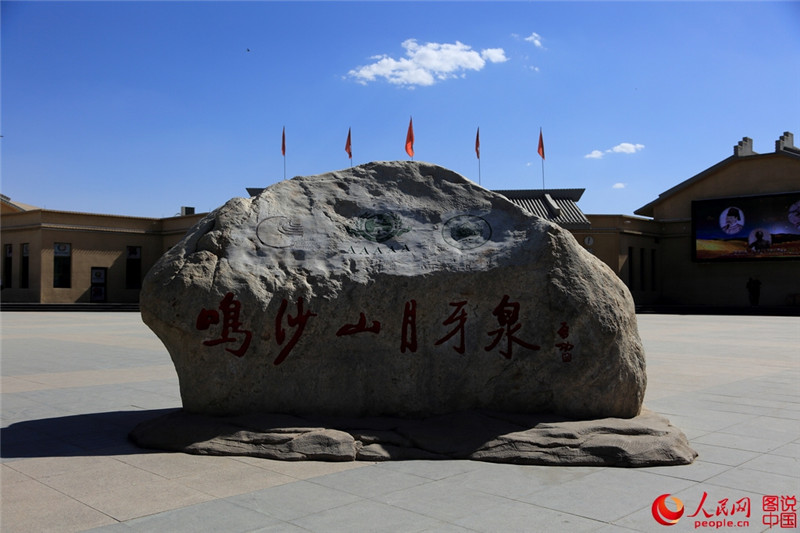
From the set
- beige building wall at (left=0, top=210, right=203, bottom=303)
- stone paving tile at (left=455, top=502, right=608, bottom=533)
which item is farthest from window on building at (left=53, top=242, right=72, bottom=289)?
stone paving tile at (left=455, top=502, right=608, bottom=533)

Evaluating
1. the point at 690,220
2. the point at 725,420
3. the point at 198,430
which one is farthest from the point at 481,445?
the point at 690,220

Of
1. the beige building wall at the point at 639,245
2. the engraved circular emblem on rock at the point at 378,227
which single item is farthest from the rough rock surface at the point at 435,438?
the beige building wall at the point at 639,245

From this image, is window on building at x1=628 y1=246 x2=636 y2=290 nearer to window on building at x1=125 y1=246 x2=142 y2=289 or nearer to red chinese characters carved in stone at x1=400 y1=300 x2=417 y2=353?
window on building at x1=125 y1=246 x2=142 y2=289

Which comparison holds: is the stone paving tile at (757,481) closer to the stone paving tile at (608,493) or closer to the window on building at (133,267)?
the stone paving tile at (608,493)

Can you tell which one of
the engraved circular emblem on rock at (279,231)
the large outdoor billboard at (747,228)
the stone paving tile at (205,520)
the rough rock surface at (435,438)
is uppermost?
the large outdoor billboard at (747,228)

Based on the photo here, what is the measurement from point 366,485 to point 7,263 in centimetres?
2815

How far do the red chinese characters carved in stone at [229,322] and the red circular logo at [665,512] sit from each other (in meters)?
2.96

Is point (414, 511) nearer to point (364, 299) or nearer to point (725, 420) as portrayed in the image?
point (364, 299)

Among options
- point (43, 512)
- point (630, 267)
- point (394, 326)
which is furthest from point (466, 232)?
point (630, 267)

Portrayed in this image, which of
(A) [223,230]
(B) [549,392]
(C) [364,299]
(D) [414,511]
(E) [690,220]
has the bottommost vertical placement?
(D) [414,511]

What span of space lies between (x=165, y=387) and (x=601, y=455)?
5.02 meters

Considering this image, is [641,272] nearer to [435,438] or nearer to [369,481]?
[435,438]

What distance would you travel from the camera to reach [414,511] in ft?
11.3

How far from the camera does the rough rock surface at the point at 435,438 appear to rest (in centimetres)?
440
